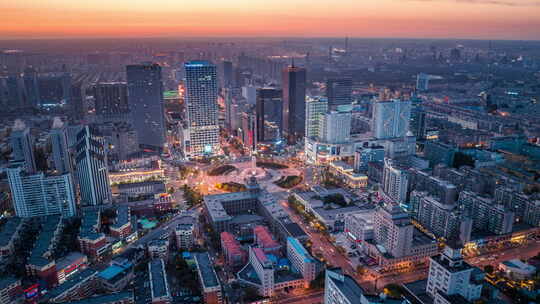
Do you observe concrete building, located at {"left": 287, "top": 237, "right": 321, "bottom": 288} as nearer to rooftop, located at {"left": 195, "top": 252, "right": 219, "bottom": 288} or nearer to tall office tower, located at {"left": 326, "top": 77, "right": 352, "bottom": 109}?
rooftop, located at {"left": 195, "top": 252, "right": 219, "bottom": 288}

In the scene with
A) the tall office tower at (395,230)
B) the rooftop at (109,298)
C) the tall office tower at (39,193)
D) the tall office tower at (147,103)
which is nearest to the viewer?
the rooftop at (109,298)

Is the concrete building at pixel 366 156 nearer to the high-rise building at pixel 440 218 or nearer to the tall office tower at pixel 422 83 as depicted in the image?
the high-rise building at pixel 440 218

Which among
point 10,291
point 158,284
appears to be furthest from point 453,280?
point 10,291

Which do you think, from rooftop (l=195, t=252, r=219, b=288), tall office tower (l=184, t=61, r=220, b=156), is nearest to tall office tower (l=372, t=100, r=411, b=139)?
tall office tower (l=184, t=61, r=220, b=156)

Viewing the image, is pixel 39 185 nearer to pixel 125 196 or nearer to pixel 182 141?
pixel 125 196

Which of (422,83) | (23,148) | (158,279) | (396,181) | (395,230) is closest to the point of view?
(158,279)

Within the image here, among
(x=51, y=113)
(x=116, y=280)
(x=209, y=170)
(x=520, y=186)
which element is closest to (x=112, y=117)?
(x=51, y=113)

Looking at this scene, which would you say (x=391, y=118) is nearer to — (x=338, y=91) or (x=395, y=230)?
(x=338, y=91)

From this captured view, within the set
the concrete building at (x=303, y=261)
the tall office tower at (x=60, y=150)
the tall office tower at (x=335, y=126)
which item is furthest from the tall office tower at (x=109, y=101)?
the concrete building at (x=303, y=261)
